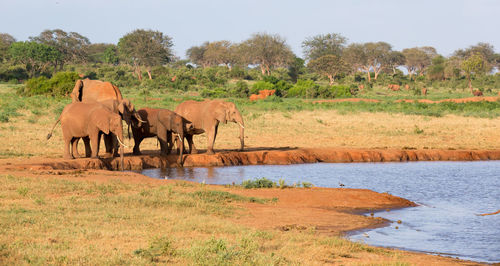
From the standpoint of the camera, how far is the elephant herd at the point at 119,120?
1745 centimetres

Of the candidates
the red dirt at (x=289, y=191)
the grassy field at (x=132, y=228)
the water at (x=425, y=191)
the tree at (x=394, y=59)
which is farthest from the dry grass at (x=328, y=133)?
the tree at (x=394, y=59)

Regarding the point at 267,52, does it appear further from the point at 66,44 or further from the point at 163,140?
the point at 163,140

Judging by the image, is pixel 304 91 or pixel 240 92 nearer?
pixel 240 92

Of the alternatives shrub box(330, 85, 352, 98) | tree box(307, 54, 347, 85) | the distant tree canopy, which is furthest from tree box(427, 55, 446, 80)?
shrub box(330, 85, 352, 98)

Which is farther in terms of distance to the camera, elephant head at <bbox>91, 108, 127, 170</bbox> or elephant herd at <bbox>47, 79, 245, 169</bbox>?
elephant herd at <bbox>47, 79, 245, 169</bbox>

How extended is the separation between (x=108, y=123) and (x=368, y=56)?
239 ft

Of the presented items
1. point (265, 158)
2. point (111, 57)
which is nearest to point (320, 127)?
point (265, 158)

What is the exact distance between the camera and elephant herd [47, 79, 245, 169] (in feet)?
57.3

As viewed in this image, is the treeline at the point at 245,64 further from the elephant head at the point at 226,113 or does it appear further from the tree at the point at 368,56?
the elephant head at the point at 226,113

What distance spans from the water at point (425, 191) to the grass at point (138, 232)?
158 centimetres

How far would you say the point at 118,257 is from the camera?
7.77 m

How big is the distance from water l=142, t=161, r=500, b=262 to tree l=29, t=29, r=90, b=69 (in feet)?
190

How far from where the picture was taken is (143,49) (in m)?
71.6

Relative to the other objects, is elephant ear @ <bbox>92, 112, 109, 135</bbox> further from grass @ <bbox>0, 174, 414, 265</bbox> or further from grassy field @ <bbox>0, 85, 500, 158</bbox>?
grass @ <bbox>0, 174, 414, 265</bbox>
